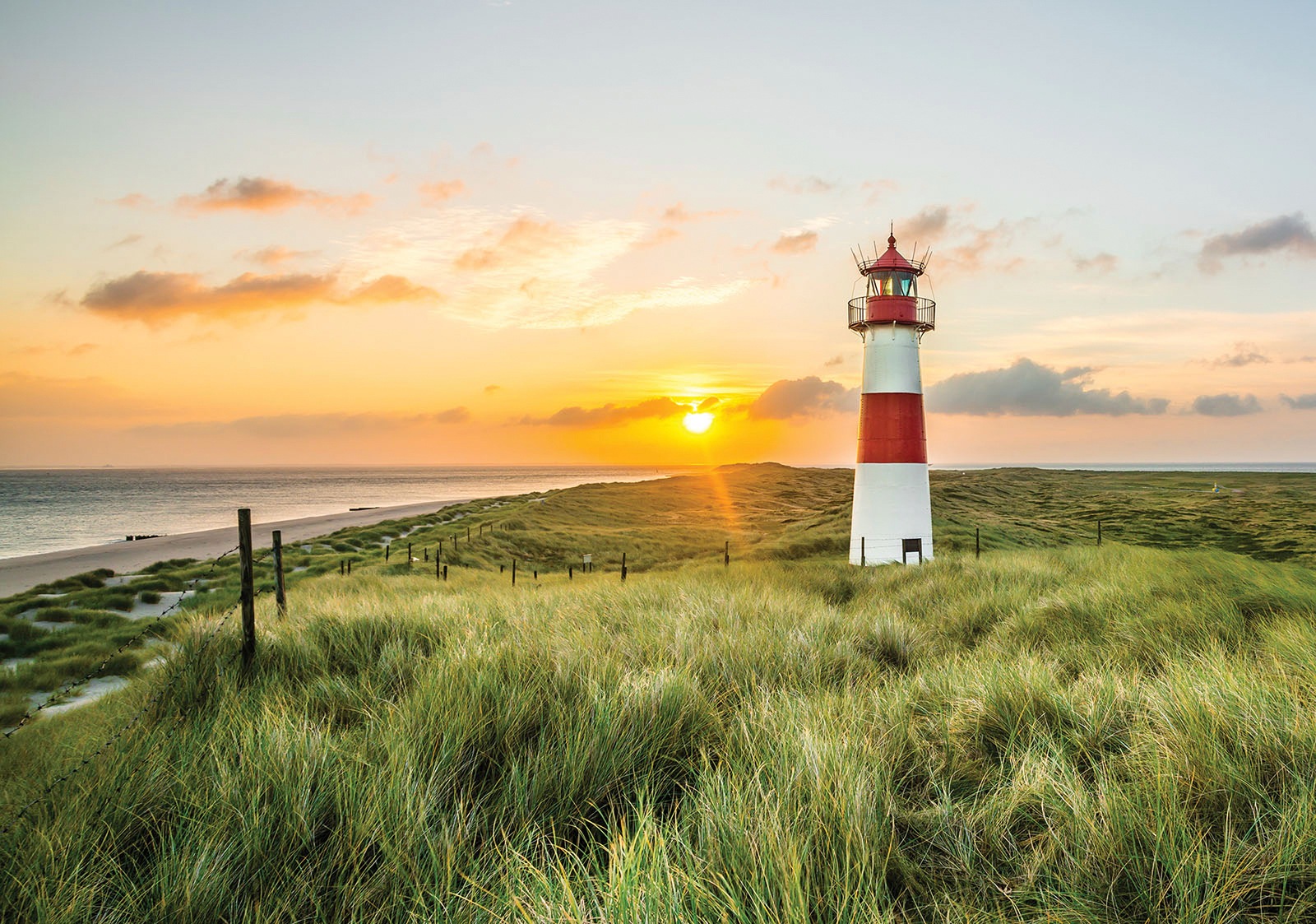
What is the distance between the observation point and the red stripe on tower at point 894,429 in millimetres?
17516

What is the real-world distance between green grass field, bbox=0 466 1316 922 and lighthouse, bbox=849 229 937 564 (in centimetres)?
1069

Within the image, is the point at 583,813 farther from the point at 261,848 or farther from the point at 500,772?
the point at 261,848

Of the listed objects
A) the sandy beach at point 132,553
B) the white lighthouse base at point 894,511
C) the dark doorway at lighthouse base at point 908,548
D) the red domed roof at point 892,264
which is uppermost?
the red domed roof at point 892,264

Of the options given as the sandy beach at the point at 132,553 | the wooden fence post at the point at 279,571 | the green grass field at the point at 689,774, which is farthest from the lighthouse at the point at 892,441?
the sandy beach at the point at 132,553

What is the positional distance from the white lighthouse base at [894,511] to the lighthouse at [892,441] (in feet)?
0.08

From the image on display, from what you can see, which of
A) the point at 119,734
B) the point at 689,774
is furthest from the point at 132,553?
the point at 689,774

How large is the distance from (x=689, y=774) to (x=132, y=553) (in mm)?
47428

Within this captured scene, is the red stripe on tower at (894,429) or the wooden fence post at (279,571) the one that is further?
the red stripe on tower at (894,429)

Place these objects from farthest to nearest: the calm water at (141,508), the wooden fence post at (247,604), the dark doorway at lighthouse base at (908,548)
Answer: the calm water at (141,508)
the dark doorway at lighthouse base at (908,548)
the wooden fence post at (247,604)

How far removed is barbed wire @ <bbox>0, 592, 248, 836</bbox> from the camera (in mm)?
2795

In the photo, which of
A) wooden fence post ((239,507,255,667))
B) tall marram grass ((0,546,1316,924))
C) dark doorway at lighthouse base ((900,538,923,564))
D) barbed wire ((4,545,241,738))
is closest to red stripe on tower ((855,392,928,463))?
dark doorway at lighthouse base ((900,538,923,564))

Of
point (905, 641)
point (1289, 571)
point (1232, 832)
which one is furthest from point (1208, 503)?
point (1232, 832)

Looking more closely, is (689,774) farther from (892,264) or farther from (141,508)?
(141,508)

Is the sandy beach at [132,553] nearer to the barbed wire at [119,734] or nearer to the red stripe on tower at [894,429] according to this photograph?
the barbed wire at [119,734]
